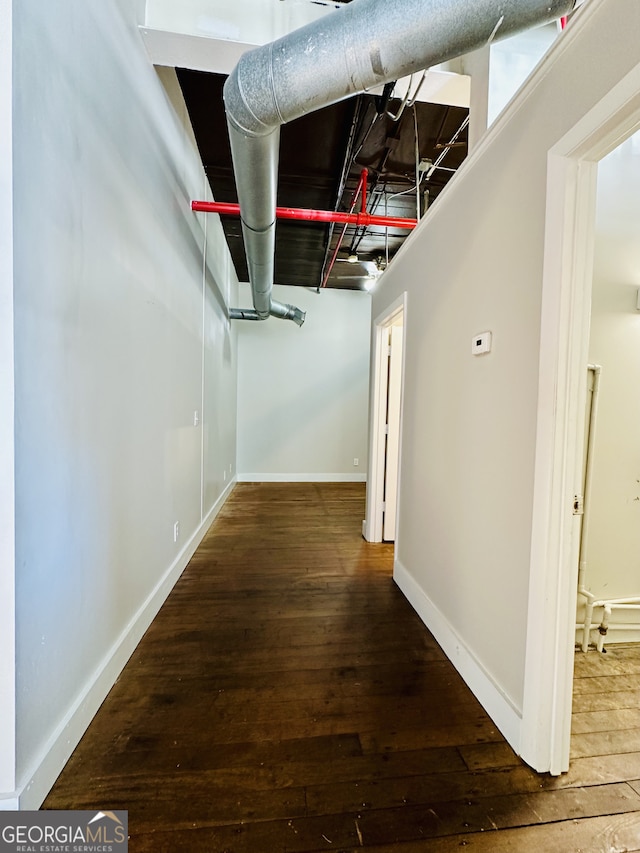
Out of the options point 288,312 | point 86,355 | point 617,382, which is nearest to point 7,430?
point 86,355

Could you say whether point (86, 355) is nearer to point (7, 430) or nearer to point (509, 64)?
point (7, 430)

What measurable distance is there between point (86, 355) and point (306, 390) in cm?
486

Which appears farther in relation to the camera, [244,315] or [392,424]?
[244,315]

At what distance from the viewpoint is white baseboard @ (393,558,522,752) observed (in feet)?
4.14

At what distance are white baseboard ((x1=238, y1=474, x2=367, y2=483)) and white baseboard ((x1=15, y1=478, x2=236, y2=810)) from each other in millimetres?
3845

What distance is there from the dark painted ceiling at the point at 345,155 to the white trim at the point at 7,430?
1828 mm

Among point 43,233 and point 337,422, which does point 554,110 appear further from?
point 337,422

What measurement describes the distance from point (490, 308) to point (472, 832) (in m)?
1.74

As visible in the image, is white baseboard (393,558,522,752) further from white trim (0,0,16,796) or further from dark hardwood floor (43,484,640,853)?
white trim (0,0,16,796)

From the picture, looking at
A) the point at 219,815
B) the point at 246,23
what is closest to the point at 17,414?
the point at 219,815

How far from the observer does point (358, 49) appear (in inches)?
44.9

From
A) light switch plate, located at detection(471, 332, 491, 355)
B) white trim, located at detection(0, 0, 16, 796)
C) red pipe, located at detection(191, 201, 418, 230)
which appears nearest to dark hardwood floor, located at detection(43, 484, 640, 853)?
white trim, located at detection(0, 0, 16, 796)

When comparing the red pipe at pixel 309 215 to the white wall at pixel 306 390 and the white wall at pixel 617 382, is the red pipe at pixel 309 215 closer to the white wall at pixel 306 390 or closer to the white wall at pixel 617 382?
the white wall at pixel 617 382

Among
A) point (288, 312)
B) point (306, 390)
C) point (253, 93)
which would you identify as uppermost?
point (288, 312)
